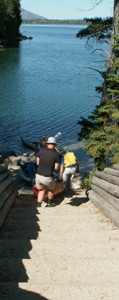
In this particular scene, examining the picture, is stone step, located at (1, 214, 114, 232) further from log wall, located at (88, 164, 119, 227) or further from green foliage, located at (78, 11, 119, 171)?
green foliage, located at (78, 11, 119, 171)

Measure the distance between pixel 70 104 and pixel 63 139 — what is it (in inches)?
427

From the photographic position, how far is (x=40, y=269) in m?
3.84

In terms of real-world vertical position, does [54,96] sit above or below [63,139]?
above

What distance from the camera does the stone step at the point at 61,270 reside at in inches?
144

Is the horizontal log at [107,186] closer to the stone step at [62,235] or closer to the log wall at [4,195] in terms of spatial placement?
the stone step at [62,235]

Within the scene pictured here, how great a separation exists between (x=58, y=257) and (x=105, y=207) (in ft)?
8.13

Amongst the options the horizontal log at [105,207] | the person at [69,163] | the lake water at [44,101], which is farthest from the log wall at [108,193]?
the lake water at [44,101]

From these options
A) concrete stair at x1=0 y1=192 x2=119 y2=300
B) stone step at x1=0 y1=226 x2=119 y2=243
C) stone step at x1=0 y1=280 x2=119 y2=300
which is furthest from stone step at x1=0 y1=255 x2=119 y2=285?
stone step at x1=0 y1=226 x2=119 y2=243

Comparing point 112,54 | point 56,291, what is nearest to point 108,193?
point 56,291

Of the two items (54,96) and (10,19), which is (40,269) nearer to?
(54,96)

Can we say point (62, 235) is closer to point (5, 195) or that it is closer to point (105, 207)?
point (105, 207)

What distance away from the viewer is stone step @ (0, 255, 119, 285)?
365 centimetres

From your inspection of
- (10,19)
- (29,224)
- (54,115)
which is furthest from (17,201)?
(10,19)

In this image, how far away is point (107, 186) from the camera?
6.96 m
